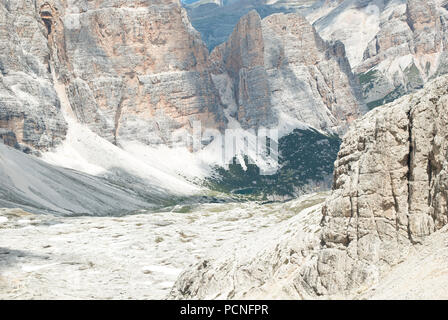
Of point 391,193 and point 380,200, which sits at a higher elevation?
point 391,193

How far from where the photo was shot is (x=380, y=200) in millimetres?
37156

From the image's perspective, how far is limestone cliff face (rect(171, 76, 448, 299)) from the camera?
35531mm

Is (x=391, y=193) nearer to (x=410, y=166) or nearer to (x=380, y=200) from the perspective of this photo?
(x=380, y=200)

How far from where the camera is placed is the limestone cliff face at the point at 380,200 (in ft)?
117

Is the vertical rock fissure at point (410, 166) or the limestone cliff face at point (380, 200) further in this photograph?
the vertical rock fissure at point (410, 166)

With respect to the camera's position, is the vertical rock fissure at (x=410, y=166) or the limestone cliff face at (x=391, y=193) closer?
the limestone cliff face at (x=391, y=193)

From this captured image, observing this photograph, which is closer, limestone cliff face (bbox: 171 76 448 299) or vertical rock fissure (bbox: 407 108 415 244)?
limestone cliff face (bbox: 171 76 448 299)

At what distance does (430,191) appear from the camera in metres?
35.5

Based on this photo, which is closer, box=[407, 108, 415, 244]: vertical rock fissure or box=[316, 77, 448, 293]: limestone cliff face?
box=[316, 77, 448, 293]: limestone cliff face

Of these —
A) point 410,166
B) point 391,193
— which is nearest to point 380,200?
point 391,193
